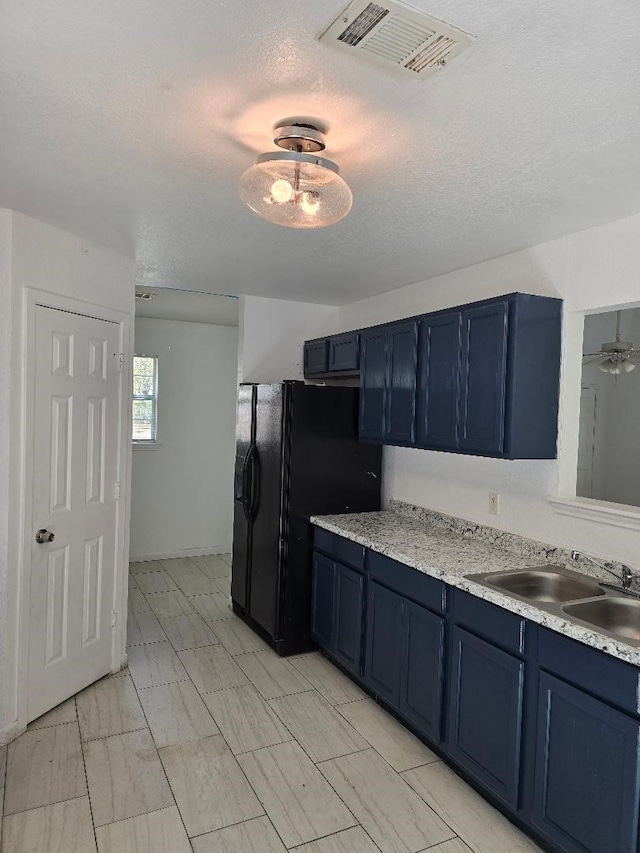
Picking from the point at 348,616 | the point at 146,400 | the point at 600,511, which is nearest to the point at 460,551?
the point at 600,511

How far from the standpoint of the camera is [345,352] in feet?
13.6

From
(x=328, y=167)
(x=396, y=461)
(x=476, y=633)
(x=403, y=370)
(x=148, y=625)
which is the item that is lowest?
(x=148, y=625)

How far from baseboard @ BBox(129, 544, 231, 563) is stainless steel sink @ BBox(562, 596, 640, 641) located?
4.64 m

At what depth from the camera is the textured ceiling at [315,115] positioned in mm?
1338

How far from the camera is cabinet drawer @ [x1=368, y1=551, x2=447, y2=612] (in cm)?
268

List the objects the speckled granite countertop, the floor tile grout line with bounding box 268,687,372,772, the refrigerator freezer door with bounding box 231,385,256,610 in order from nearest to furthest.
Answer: the speckled granite countertop
the floor tile grout line with bounding box 268,687,372,772
the refrigerator freezer door with bounding box 231,385,256,610

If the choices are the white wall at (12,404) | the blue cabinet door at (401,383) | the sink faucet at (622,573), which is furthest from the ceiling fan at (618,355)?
the white wall at (12,404)

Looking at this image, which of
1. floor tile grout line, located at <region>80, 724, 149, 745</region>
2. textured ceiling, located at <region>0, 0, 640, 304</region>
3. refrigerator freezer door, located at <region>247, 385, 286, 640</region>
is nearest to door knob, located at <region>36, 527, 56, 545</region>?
floor tile grout line, located at <region>80, 724, 149, 745</region>

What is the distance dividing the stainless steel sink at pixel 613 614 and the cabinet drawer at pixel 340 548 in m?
1.29

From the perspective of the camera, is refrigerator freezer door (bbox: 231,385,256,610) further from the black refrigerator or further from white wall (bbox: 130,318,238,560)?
white wall (bbox: 130,318,238,560)

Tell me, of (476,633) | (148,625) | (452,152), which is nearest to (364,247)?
(452,152)

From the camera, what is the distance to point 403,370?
3467mm

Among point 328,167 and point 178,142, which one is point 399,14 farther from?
point 178,142

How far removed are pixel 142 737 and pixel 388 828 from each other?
4.15 ft
